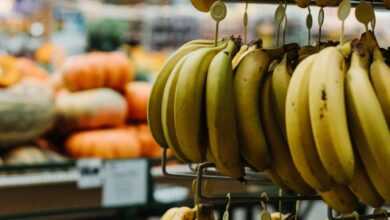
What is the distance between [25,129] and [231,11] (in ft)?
10.2

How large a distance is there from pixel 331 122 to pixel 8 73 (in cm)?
196

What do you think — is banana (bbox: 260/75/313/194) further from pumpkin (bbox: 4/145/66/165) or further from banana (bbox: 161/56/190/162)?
pumpkin (bbox: 4/145/66/165)

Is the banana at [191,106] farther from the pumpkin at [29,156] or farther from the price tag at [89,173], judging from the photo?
the pumpkin at [29,156]

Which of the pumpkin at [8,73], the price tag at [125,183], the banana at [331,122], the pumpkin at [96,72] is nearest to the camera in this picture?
the banana at [331,122]

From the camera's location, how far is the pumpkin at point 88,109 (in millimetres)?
2648

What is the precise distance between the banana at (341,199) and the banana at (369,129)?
0.24 ft

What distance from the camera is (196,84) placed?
3.43 feet

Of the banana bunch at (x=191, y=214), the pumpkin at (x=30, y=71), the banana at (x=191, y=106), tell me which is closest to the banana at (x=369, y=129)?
the banana at (x=191, y=106)

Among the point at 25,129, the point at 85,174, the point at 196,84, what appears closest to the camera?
the point at 196,84

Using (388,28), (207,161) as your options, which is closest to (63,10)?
(388,28)

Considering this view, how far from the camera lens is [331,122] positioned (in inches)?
35.9

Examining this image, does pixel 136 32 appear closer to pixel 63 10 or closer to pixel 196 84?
pixel 63 10

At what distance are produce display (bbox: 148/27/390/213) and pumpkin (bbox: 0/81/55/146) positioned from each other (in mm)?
1476

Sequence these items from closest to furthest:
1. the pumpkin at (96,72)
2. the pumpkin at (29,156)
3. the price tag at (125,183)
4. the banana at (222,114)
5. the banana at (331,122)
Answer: the banana at (331,122) < the banana at (222,114) < the price tag at (125,183) < the pumpkin at (29,156) < the pumpkin at (96,72)
